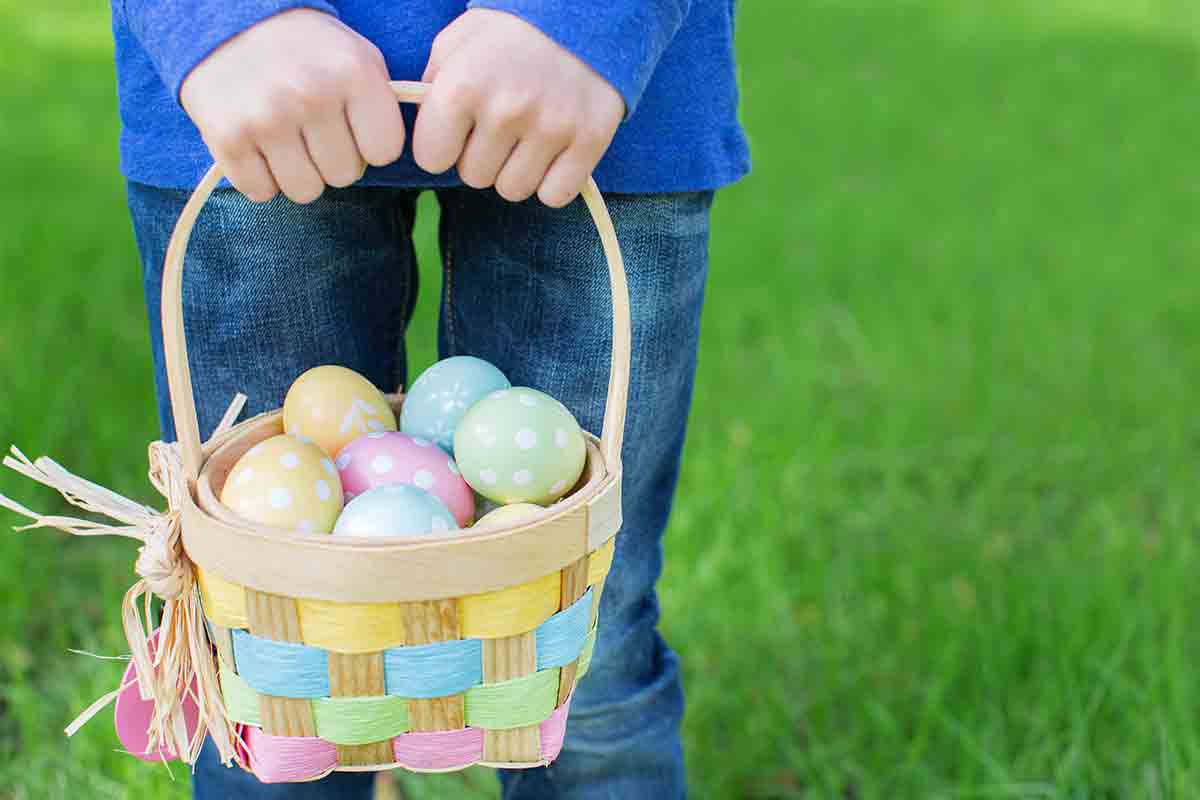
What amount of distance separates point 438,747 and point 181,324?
1.08 ft

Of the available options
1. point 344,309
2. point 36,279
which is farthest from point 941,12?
point 344,309

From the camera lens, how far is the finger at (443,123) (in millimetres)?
750

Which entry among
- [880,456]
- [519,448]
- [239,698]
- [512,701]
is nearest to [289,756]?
[239,698]

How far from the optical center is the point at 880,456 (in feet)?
7.32

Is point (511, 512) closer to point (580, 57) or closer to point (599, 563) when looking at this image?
point (599, 563)

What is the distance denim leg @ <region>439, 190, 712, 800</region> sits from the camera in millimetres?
1001

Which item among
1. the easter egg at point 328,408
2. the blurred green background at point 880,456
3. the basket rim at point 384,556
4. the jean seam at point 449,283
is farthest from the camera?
the blurred green background at point 880,456

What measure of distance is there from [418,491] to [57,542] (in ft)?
4.39

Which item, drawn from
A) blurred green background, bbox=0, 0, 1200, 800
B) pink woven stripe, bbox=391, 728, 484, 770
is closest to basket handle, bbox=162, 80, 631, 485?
pink woven stripe, bbox=391, 728, 484, 770

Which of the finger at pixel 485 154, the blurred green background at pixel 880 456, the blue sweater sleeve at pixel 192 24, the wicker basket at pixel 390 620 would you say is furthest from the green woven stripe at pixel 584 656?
the blurred green background at pixel 880 456

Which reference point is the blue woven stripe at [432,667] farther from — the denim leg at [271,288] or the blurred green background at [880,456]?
the blurred green background at [880,456]

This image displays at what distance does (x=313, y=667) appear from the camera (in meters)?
0.78

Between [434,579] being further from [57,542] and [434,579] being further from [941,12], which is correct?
[941,12]

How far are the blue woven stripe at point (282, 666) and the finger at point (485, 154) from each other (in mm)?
310
